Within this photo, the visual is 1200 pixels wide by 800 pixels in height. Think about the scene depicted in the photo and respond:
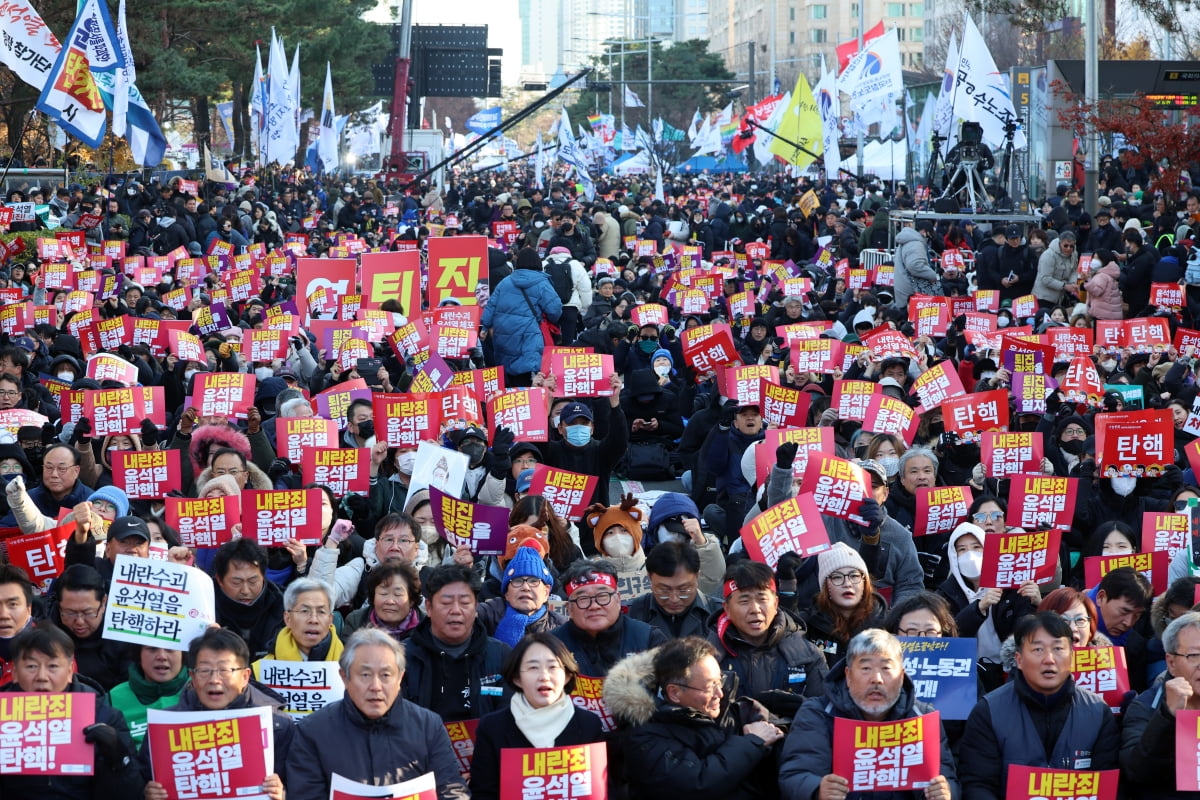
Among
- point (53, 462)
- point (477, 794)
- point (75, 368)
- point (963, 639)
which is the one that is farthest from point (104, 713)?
point (75, 368)

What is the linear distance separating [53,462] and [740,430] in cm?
391

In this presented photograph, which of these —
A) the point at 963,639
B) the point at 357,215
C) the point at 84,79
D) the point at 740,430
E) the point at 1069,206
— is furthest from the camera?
the point at 357,215

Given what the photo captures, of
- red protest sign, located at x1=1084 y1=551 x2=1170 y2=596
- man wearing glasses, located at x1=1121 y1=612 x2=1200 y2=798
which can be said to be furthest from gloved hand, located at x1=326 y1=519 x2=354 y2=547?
man wearing glasses, located at x1=1121 y1=612 x2=1200 y2=798

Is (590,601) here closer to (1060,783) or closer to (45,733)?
(1060,783)

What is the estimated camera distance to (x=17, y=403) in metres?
11.0

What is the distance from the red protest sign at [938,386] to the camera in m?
10.8

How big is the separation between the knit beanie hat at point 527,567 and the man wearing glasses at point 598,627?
1.38ft

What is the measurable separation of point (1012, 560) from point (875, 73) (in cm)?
2355

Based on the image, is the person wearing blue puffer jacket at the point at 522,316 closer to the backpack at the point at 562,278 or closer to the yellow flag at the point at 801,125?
the backpack at the point at 562,278

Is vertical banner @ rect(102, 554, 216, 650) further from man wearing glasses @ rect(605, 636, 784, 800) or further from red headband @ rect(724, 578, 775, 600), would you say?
red headband @ rect(724, 578, 775, 600)

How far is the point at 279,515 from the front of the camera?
7.68 meters

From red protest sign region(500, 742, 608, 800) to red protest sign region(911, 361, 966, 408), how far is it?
6.16 meters

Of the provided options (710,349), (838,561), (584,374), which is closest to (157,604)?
(838,561)

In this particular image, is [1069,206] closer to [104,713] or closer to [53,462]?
[53,462]
